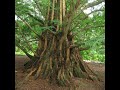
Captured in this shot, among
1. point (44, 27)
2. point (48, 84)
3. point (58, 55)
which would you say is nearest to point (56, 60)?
point (58, 55)

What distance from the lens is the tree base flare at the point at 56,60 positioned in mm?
2336

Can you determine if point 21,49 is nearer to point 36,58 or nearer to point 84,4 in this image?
point 36,58

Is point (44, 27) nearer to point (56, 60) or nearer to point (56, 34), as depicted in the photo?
point (56, 34)

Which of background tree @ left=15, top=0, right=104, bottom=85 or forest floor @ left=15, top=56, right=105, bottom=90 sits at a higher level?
background tree @ left=15, top=0, right=104, bottom=85

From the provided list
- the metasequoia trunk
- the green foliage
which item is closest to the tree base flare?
the metasequoia trunk

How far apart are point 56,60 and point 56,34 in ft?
0.87

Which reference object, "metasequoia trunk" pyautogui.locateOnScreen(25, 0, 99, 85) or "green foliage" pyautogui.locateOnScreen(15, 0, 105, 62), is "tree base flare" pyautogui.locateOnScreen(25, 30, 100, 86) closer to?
"metasequoia trunk" pyautogui.locateOnScreen(25, 0, 99, 85)

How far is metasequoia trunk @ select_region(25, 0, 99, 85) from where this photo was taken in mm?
2336

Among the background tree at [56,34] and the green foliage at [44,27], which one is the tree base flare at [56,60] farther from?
the green foliage at [44,27]

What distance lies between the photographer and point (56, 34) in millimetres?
2365

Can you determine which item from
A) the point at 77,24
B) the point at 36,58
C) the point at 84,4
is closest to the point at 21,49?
the point at 36,58

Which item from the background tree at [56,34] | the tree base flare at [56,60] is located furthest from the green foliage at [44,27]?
the tree base flare at [56,60]

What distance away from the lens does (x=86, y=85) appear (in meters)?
2.42

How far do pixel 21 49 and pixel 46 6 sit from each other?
0.54m
